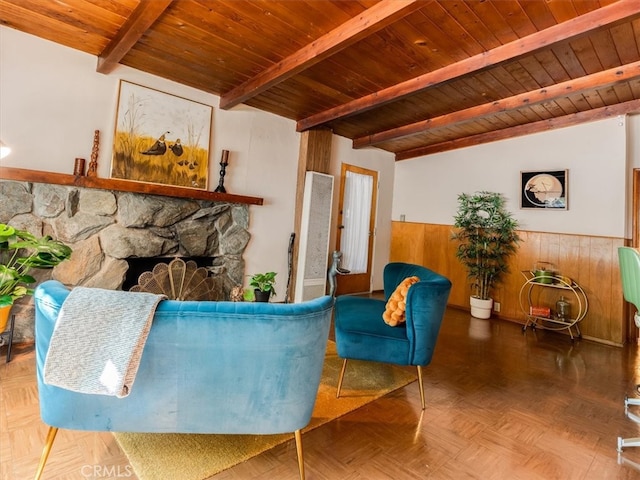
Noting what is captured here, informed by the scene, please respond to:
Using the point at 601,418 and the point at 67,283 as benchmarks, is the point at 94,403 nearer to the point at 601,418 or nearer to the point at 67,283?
the point at 67,283

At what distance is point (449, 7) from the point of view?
7.18 ft

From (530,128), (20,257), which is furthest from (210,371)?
(530,128)

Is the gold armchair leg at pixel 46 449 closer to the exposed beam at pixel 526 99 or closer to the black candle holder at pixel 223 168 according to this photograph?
the black candle holder at pixel 223 168

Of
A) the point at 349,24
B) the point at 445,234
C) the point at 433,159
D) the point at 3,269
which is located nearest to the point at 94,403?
the point at 3,269

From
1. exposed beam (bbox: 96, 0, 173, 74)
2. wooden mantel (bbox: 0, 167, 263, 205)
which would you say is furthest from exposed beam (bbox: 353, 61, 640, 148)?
exposed beam (bbox: 96, 0, 173, 74)

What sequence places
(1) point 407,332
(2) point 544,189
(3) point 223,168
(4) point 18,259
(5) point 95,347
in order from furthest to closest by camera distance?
(2) point 544,189, (3) point 223,168, (4) point 18,259, (1) point 407,332, (5) point 95,347

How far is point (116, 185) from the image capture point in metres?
3.02

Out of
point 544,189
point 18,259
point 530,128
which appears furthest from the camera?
point 530,128

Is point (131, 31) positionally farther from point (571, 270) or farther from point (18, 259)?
point (571, 270)

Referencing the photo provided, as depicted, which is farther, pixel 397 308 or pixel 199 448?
pixel 397 308

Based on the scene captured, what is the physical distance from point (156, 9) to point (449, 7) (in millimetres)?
1921

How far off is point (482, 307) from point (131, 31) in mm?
4823

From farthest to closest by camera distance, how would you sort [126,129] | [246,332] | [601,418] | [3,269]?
[126,129] < [3,269] < [601,418] < [246,332]
